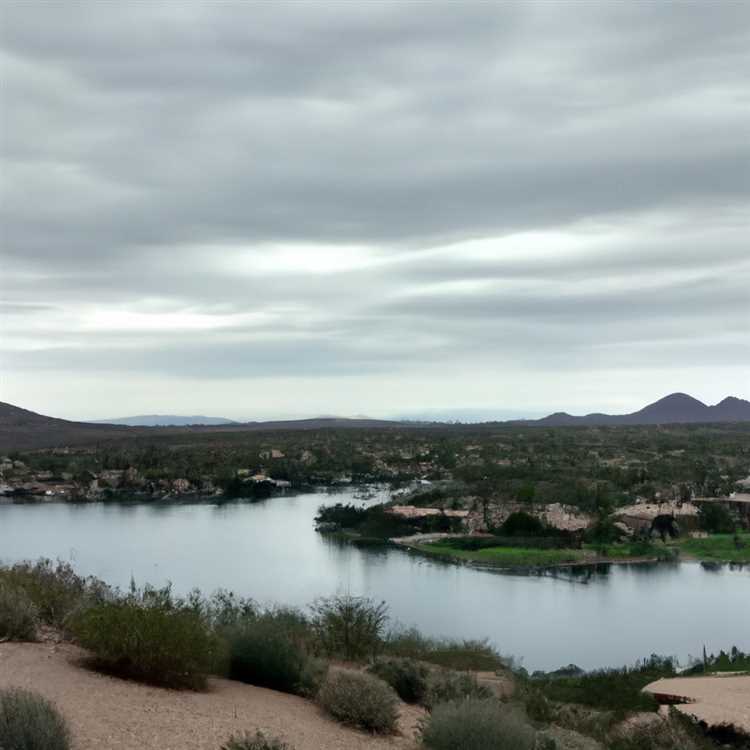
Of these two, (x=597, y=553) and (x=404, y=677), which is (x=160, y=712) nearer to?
(x=404, y=677)

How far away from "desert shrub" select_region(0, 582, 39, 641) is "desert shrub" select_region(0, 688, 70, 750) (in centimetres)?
447

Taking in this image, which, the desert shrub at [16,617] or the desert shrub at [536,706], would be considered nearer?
the desert shrub at [16,617]

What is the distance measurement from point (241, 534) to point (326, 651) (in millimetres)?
36346

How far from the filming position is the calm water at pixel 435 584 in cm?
3116

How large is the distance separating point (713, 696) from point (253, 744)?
40.7 ft

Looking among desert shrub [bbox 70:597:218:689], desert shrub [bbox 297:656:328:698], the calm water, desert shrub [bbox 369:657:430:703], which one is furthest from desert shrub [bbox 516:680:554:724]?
the calm water

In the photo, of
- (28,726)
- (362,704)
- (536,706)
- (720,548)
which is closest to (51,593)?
(362,704)

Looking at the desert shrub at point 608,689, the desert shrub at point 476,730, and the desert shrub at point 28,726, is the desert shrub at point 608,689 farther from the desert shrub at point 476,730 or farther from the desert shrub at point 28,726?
the desert shrub at point 28,726

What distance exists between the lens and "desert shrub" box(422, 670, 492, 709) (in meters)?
14.6

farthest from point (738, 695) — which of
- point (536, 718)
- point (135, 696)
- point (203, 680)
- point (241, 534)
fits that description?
point (241, 534)

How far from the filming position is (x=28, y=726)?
9.08 metres

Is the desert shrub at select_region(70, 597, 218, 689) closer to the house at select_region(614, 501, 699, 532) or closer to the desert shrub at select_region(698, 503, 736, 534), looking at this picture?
the house at select_region(614, 501, 699, 532)

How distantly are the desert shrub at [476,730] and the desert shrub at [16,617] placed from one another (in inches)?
226

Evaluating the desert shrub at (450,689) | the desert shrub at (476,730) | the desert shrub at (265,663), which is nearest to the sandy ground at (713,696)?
the desert shrub at (450,689)
